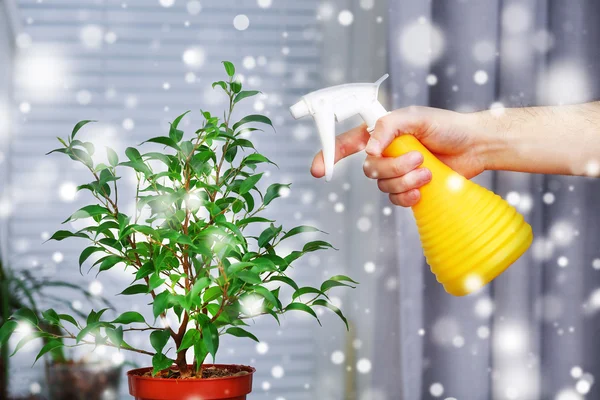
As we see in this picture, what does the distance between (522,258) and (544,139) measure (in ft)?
0.81

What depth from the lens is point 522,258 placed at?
1.14 metres

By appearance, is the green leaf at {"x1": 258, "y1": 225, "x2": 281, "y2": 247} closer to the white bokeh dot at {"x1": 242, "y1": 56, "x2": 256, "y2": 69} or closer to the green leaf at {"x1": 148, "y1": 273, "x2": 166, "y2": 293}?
the green leaf at {"x1": 148, "y1": 273, "x2": 166, "y2": 293}

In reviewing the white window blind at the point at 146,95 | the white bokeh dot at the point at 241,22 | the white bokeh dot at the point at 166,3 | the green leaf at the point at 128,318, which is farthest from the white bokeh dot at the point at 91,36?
the green leaf at the point at 128,318

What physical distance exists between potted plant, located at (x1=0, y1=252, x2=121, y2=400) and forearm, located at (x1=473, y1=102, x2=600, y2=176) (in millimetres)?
797

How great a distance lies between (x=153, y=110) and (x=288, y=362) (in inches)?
24.7

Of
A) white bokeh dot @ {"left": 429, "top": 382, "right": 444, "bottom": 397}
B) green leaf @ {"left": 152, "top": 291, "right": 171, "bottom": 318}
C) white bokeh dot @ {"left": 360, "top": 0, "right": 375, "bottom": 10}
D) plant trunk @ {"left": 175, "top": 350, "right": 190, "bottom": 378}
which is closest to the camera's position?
green leaf @ {"left": 152, "top": 291, "right": 171, "bottom": 318}

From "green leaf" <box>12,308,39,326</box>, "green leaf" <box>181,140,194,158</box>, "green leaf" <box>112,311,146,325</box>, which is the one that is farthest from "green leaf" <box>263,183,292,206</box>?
"green leaf" <box>12,308,39,326</box>

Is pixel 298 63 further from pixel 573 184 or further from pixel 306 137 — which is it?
pixel 573 184

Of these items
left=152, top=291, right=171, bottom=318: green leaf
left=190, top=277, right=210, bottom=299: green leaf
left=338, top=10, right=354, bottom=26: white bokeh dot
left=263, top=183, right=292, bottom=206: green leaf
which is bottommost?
Result: left=152, top=291, right=171, bottom=318: green leaf

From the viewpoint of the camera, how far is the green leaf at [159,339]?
2.51 ft

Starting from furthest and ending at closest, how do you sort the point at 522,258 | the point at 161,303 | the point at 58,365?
the point at 58,365 < the point at 522,258 < the point at 161,303

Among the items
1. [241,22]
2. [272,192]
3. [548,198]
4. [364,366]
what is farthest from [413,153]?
[241,22]

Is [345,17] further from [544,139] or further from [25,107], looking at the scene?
[25,107]

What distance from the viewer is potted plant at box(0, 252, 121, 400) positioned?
49.3 inches
